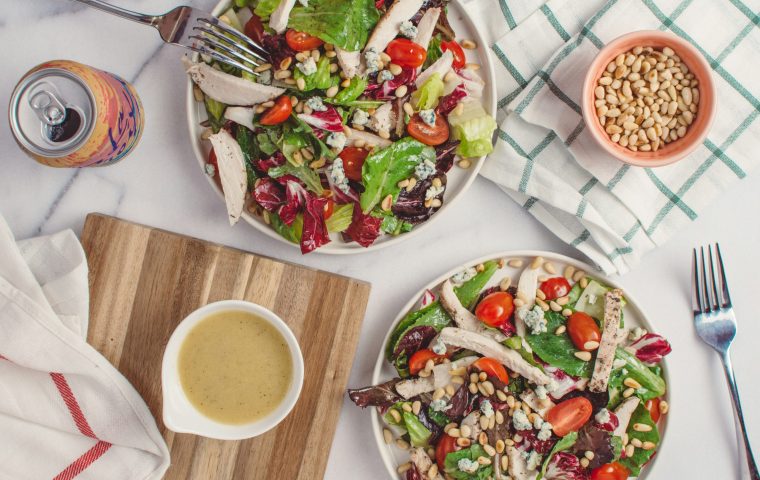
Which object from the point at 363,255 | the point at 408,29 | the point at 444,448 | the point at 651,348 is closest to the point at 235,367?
the point at 363,255

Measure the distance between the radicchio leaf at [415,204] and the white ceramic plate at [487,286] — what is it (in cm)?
21

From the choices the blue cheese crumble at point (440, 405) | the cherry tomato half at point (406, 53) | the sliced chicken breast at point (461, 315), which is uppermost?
the cherry tomato half at point (406, 53)

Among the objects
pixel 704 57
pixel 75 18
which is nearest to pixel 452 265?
pixel 704 57

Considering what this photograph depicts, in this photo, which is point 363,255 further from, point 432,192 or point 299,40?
point 299,40

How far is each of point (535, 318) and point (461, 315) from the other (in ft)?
0.76

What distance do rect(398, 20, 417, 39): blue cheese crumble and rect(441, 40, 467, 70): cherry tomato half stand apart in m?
0.11

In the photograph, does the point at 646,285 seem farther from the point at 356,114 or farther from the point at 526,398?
the point at 356,114

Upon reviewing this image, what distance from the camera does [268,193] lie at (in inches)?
82.6

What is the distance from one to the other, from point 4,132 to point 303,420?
4.60 ft

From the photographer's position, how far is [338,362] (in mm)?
2162

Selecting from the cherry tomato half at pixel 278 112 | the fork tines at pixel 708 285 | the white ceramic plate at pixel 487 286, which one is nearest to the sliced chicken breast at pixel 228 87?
the cherry tomato half at pixel 278 112

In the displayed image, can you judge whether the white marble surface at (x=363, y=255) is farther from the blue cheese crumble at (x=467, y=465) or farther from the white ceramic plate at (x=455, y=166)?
the blue cheese crumble at (x=467, y=465)

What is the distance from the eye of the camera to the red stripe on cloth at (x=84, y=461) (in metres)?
2.15

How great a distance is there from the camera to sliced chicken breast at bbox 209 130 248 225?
6.75 ft
